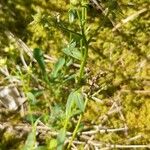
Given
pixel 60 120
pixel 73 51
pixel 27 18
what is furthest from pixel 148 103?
pixel 27 18

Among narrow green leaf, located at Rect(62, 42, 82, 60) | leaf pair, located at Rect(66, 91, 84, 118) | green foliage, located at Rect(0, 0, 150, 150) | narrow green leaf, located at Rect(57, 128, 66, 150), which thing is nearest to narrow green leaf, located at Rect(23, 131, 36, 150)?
green foliage, located at Rect(0, 0, 150, 150)

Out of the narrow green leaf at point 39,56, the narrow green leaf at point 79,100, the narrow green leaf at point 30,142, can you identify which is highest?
the narrow green leaf at point 39,56

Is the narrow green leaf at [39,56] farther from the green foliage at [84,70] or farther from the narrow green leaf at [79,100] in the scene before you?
the narrow green leaf at [79,100]

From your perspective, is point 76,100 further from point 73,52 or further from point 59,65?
point 59,65

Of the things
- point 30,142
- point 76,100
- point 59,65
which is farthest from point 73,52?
point 30,142

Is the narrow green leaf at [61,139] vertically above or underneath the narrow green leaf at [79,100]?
underneath

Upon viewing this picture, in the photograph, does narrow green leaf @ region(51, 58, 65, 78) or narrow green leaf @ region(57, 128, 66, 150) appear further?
narrow green leaf @ region(51, 58, 65, 78)

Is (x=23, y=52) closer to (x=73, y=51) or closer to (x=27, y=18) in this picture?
(x=27, y=18)

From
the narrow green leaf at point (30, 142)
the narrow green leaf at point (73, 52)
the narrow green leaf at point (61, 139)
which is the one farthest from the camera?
the narrow green leaf at point (30, 142)

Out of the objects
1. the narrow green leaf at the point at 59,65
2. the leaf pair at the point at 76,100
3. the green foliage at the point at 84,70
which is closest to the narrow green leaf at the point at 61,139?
the green foliage at the point at 84,70

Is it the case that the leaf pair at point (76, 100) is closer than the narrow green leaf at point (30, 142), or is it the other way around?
the leaf pair at point (76, 100)

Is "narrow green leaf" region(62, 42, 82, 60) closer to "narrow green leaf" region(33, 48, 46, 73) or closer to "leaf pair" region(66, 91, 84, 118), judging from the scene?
"leaf pair" region(66, 91, 84, 118)

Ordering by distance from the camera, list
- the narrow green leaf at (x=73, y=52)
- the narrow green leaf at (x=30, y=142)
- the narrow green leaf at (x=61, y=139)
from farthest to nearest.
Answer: the narrow green leaf at (x=30, y=142), the narrow green leaf at (x=61, y=139), the narrow green leaf at (x=73, y=52)
